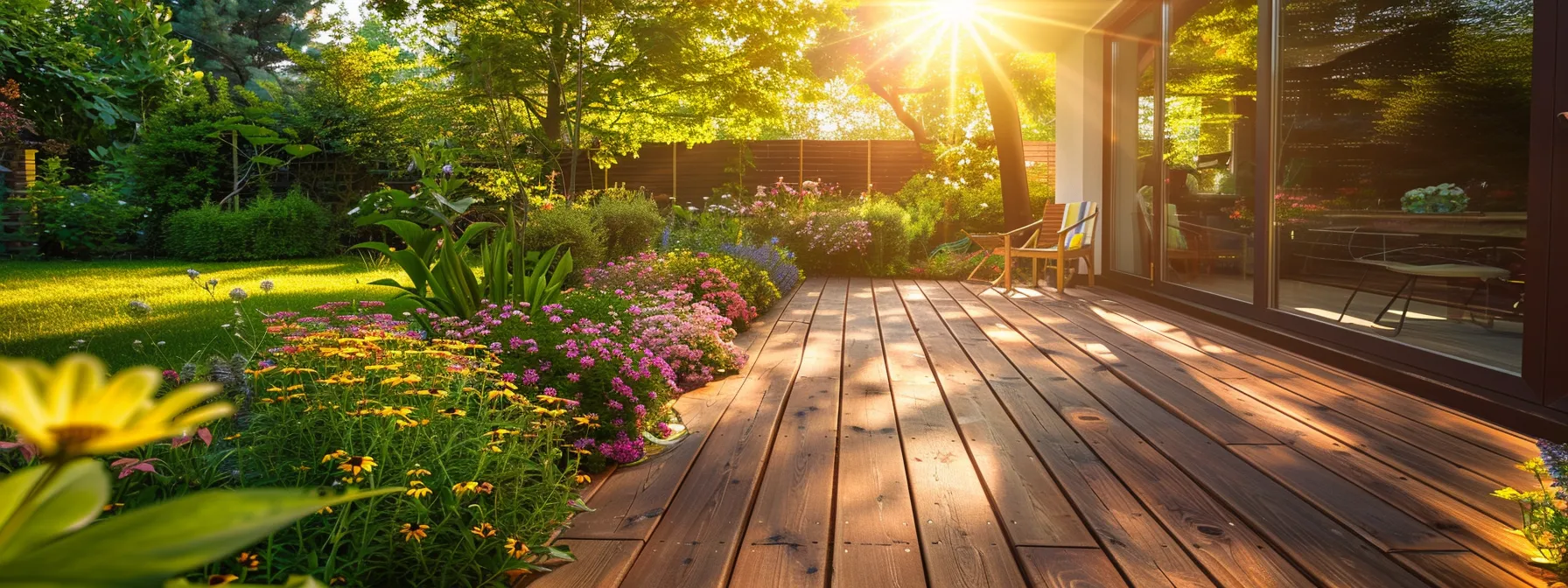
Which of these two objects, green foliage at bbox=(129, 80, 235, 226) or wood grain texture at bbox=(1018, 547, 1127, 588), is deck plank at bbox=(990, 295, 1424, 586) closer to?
wood grain texture at bbox=(1018, 547, 1127, 588)

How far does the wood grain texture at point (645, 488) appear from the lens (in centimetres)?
201

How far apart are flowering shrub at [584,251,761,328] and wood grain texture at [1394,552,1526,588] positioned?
11.6ft

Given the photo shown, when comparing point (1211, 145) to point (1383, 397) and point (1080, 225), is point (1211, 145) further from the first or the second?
point (1383, 397)

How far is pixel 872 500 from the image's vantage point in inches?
85.6

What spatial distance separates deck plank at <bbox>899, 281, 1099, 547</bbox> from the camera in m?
1.97

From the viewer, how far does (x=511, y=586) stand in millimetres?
1728

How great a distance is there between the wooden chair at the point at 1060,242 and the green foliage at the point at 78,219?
970 centimetres

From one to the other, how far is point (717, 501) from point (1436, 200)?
308 centimetres

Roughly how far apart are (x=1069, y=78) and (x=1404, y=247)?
5313 millimetres

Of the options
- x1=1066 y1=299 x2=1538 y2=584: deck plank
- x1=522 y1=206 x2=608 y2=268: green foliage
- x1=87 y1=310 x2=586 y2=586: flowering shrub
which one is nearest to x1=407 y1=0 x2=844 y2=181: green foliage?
x1=522 y1=206 x2=608 y2=268: green foliage

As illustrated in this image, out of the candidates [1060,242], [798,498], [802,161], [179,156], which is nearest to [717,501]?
[798,498]

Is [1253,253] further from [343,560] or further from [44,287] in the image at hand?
[44,287]

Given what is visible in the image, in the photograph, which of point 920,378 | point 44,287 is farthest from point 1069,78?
point 44,287

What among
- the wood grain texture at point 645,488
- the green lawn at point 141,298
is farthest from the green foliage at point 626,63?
the wood grain texture at point 645,488
